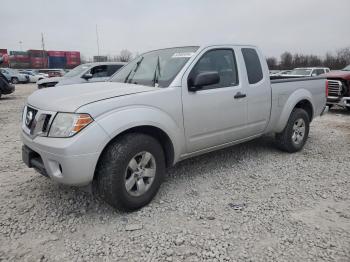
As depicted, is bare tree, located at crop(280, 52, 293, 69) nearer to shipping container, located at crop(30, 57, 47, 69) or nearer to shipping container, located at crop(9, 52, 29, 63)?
shipping container, located at crop(30, 57, 47, 69)

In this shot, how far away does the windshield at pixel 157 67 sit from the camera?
3631 millimetres

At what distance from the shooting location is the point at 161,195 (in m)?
3.62

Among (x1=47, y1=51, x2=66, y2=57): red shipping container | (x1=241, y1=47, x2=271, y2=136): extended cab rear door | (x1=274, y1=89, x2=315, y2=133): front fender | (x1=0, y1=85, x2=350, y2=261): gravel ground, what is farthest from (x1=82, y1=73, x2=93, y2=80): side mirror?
(x1=47, y1=51, x2=66, y2=57): red shipping container

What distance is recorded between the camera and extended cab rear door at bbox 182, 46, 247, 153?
3.57 metres

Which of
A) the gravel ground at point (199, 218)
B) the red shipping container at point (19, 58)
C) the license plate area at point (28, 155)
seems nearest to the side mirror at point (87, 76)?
the gravel ground at point (199, 218)

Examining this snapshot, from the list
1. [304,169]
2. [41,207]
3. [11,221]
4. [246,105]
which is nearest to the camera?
[11,221]

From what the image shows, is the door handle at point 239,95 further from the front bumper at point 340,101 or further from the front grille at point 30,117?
the front bumper at point 340,101

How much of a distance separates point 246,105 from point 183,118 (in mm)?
1173

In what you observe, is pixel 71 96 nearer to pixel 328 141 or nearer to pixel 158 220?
pixel 158 220

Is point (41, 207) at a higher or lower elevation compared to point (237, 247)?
higher

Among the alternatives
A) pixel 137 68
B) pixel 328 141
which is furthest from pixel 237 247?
pixel 328 141

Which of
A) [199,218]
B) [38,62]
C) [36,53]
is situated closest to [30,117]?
[199,218]

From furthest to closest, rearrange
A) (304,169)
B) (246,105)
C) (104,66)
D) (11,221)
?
(104,66), (304,169), (246,105), (11,221)

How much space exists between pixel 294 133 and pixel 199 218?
2968mm
